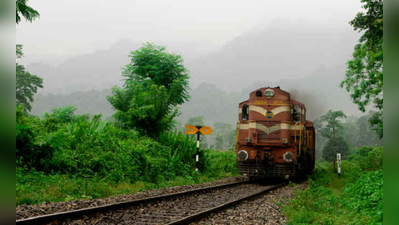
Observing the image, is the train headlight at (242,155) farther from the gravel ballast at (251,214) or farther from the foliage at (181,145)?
the gravel ballast at (251,214)

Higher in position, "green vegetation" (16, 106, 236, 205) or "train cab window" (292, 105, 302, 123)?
"train cab window" (292, 105, 302, 123)

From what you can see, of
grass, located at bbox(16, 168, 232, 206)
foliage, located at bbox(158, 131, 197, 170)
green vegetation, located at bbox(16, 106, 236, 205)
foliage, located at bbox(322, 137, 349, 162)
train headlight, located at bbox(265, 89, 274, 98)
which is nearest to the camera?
grass, located at bbox(16, 168, 232, 206)

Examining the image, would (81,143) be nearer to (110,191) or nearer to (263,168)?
(110,191)

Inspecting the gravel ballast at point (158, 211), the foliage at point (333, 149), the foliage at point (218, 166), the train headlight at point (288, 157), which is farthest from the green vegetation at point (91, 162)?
the foliage at point (333, 149)

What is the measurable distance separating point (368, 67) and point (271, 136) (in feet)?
52.0

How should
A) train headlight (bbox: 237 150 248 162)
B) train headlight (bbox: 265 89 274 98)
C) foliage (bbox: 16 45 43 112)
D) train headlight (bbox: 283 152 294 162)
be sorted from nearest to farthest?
train headlight (bbox: 283 152 294 162) < train headlight (bbox: 237 150 248 162) < train headlight (bbox: 265 89 274 98) < foliage (bbox: 16 45 43 112)

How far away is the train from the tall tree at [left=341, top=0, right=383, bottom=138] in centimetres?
822

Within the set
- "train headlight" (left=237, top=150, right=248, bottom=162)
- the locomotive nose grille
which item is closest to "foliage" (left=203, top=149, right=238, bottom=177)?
"train headlight" (left=237, top=150, right=248, bottom=162)

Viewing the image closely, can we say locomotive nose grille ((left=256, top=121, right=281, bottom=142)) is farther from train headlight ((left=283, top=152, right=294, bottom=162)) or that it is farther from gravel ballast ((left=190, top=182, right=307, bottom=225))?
gravel ballast ((left=190, top=182, right=307, bottom=225))

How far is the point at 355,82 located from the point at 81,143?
23700 mm

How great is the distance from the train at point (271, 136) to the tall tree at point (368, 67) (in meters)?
8.22

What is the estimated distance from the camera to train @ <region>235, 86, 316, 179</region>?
13680mm

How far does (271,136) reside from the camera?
553 inches

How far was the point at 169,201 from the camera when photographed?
836 cm
